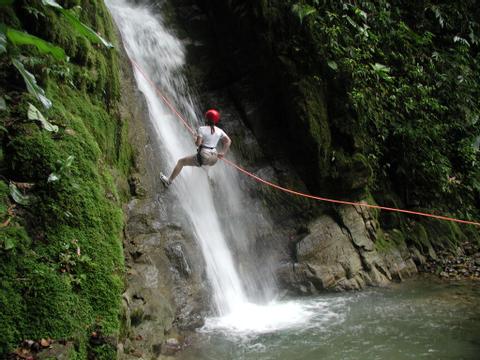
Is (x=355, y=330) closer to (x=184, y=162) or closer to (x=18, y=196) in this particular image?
(x=184, y=162)

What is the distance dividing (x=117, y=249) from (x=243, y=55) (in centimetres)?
652

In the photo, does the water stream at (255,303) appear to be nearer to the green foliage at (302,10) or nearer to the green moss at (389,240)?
the green moss at (389,240)

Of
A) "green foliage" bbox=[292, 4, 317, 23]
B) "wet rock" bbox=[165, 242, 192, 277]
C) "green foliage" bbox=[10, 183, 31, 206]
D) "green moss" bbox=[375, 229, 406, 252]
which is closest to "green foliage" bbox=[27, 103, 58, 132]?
"green foliage" bbox=[10, 183, 31, 206]

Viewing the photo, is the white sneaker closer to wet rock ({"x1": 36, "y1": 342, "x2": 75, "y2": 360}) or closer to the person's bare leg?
the person's bare leg

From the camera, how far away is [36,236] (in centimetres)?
339

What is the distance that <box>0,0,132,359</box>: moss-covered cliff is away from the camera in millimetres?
3104

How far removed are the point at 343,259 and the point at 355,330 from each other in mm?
2495

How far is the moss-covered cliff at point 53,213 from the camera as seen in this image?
3.10 metres

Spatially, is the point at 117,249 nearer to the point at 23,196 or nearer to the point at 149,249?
the point at 23,196

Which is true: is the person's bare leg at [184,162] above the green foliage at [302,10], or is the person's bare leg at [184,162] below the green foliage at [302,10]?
below

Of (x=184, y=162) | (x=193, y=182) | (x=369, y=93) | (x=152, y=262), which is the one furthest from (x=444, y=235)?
(x=152, y=262)

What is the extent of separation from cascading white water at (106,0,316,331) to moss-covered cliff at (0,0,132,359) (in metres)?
2.65

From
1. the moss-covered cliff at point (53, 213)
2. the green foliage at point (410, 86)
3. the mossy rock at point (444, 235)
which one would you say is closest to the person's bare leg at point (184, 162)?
the moss-covered cliff at point (53, 213)

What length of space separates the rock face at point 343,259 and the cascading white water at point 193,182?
2.32 feet
